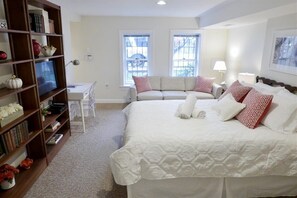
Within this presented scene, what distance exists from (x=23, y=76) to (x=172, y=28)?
13.2ft

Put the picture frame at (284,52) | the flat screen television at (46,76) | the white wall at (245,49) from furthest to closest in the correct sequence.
→ 1. the white wall at (245,49)
2. the picture frame at (284,52)
3. the flat screen television at (46,76)

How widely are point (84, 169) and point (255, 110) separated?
86.8 inches

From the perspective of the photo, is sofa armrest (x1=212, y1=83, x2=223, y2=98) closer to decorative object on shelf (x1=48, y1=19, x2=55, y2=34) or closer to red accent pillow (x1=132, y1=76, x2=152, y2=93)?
red accent pillow (x1=132, y1=76, x2=152, y2=93)

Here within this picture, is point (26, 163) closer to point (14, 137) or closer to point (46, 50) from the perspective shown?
point (14, 137)

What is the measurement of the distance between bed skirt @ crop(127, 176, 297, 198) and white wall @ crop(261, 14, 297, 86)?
5.01ft

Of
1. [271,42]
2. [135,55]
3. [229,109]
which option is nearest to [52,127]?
[229,109]

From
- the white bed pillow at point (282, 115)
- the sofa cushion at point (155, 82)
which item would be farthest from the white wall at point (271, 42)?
the sofa cushion at point (155, 82)

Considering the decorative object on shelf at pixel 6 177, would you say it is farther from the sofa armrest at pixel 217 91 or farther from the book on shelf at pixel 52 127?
the sofa armrest at pixel 217 91

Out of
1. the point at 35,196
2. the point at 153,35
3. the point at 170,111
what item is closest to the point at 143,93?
the point at 153,35

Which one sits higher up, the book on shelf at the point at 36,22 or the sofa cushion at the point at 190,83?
the book on shelf at the point at 36,22

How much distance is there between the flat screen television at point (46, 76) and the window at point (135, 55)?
2651mm

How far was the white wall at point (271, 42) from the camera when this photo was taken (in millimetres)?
3031

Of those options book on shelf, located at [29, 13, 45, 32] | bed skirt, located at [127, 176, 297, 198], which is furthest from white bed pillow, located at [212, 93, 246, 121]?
book on shelf, located at [29, 13, 45, 32]

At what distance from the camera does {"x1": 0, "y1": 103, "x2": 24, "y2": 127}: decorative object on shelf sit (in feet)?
6.83
